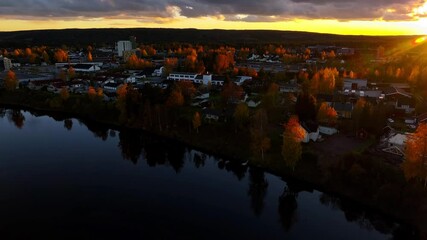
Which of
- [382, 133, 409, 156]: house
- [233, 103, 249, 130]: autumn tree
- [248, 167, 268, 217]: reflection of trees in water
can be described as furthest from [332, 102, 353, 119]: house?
[248, 167, 268, 217]: reflection of trees in water

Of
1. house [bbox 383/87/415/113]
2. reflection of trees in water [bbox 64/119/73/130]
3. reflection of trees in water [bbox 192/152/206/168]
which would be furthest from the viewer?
reflection of trees in water [bbox 64/119/73/130]

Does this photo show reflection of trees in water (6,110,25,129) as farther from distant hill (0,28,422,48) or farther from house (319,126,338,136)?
distant hill (0,28,422,48)

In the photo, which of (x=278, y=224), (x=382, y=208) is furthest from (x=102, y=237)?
(x=382, y=208)

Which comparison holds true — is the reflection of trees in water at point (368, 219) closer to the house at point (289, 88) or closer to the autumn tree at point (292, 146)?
the autumn tree at point (292, 146)

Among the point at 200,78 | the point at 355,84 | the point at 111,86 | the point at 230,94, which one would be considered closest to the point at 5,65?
the point at 111,86

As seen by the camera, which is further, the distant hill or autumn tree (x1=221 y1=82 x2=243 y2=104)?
the distant hill

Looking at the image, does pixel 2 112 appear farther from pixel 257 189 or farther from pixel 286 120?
pixel 257 189
